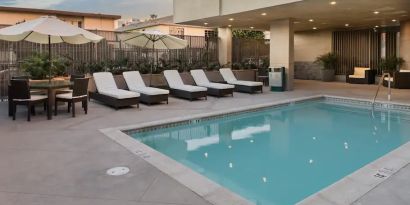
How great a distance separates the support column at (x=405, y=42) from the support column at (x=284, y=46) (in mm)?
5939

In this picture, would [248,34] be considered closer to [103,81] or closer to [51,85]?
[103,81]

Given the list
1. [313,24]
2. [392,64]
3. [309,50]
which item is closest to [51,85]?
[313,24]

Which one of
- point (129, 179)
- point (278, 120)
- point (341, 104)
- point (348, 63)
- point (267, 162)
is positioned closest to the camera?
point (129, 179)

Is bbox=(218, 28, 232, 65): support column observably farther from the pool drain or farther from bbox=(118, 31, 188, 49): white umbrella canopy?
the pool drain

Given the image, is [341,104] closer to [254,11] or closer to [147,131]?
[254,11]

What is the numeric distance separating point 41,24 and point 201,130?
442 centimetres

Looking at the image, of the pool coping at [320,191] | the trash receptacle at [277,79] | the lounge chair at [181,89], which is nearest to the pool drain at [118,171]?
the pool coping at [320,191]

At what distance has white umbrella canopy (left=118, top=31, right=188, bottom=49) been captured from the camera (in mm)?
12945

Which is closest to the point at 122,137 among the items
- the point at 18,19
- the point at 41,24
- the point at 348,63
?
the point at 41,24

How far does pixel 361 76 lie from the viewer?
18828mm

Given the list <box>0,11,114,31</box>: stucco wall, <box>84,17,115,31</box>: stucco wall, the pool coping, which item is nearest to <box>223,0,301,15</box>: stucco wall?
the pool coping

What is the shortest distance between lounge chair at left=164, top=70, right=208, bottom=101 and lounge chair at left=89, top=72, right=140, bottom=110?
2042mm

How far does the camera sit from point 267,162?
593 cm

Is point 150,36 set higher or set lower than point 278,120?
higher
